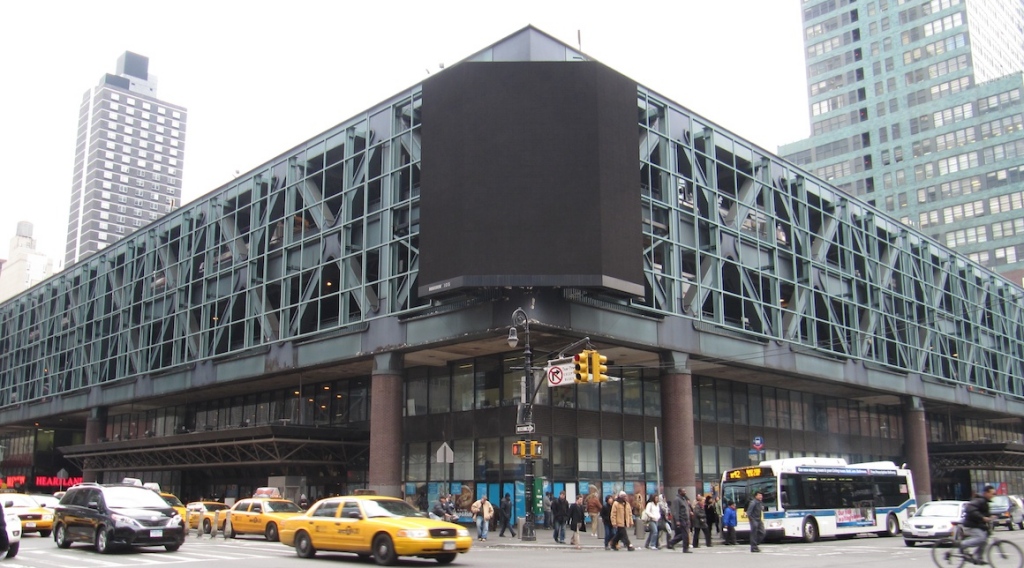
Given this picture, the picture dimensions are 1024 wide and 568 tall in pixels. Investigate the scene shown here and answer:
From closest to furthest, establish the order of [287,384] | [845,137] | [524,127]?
1. [524,127]
2. [287,384]
3. [845,137]

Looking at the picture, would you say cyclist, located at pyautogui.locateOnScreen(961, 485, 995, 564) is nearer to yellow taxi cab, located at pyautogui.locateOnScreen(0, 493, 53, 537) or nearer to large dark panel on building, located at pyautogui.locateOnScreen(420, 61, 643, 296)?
large dark panel on building, located at pyautogui.locateOnScreen(420, 61, 643, 296)

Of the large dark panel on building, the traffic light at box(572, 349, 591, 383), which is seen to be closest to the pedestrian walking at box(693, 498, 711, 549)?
the traffic light at box(572, 349, 591, 383)

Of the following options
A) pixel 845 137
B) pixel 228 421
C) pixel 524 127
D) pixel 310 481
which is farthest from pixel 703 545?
pixel 845 137

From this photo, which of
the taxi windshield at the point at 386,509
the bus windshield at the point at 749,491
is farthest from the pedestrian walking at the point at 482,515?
the taxi windshield at the point at 386,509

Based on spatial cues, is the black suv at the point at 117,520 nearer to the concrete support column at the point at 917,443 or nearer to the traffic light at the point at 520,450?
the traffic light at the point at 520,450

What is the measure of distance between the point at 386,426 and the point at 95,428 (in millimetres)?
33892

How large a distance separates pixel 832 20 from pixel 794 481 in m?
112

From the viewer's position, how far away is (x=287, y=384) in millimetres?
49531

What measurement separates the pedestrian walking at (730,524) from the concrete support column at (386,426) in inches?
573

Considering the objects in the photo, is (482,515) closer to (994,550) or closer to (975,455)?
(994,550)

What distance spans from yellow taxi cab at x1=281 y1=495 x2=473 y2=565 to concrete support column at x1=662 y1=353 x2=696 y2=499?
20.2 meters

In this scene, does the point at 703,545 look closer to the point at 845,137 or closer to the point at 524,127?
the point at 524,127

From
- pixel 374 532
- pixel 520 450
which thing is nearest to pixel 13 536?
pixel 374 532

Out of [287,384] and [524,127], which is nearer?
[524,127]
